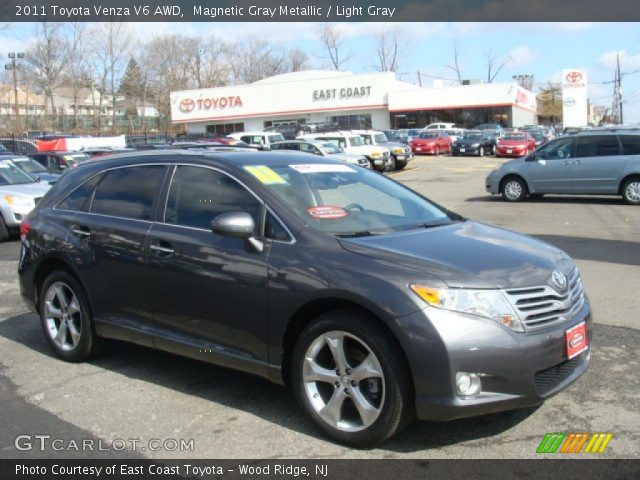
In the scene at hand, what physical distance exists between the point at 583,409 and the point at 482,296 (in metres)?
1.29

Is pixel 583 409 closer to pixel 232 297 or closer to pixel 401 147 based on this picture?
pixel 232 297

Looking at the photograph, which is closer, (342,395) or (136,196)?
(342,395)

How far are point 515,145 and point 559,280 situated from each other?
34.0m

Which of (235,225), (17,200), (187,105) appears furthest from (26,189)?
(187,105)

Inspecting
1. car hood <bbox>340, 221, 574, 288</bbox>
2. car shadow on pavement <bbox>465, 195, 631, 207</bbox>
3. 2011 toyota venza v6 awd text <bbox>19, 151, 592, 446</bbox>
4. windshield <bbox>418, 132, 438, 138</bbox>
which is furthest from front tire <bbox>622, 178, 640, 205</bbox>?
windshield <bbox>418, 132, 438, 138</bbox>

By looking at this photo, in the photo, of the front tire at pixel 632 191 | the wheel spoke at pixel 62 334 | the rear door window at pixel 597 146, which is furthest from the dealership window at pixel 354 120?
the wheel spoke at pixel 62 334

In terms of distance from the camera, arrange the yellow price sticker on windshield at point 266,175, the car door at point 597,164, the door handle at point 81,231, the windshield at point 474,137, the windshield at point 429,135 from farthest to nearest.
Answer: the windshield at point 429,135 → the windshield at point 474,137 → the car door at point 597,164 → the door handle at point 81,231 → the yellow price sticker on windshield at point 266,175

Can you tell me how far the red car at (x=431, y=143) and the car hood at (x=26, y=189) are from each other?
30.8 meters

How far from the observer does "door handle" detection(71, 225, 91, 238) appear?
5262mm

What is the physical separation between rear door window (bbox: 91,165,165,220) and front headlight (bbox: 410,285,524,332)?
232 centimetres

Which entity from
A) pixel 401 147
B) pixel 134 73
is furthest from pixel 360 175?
pixel 134 73

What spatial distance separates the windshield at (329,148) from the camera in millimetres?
24938

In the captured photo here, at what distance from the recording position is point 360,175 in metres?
5.24

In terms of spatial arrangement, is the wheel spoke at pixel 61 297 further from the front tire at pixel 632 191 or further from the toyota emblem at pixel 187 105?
the toyota emblem at pixel 187 105
